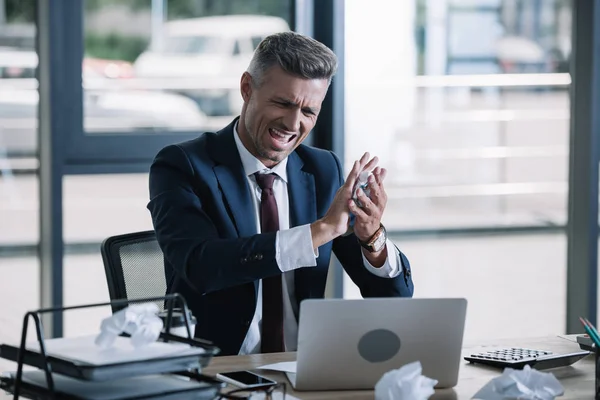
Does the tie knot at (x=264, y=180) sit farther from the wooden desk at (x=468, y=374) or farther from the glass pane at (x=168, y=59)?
the glass pane at (x=168, y=59)

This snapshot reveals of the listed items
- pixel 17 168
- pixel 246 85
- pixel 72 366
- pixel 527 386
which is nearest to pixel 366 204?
pixel 246 85

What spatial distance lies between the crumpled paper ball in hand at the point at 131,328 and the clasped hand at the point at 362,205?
843mm

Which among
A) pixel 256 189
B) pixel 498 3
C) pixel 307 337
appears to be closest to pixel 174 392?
pixel 307 337

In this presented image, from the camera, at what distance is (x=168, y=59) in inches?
148

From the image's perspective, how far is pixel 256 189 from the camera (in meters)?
2.49

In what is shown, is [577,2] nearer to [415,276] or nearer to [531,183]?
[531,183]

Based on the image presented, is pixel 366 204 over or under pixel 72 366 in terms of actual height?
over

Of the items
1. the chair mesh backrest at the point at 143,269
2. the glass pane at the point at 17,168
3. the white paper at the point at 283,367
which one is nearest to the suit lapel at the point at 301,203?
the chair mesh backrest at the point at 143,269

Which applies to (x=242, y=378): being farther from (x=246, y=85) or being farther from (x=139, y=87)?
(x=139, y=87)

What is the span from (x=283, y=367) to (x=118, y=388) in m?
0.55

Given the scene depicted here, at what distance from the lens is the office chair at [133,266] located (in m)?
2.35

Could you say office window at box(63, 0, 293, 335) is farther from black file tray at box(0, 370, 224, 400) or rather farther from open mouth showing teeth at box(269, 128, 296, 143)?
black file tray at box(0, 370, 224, 400)

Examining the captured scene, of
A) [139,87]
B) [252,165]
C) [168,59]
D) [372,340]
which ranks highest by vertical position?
[168,59]

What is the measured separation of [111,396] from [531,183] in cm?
304
